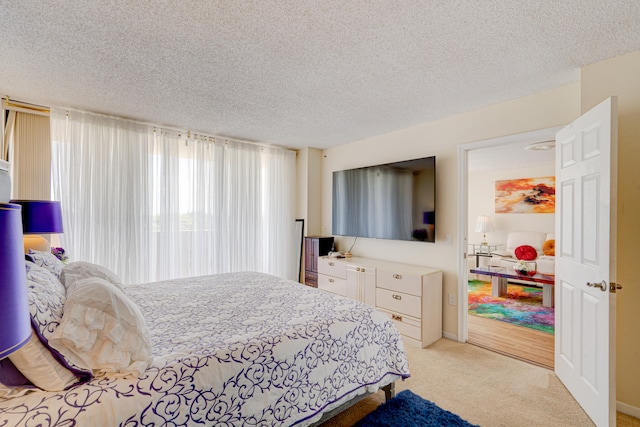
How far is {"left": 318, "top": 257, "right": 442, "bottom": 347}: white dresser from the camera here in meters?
3.24

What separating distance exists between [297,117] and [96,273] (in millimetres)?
2538

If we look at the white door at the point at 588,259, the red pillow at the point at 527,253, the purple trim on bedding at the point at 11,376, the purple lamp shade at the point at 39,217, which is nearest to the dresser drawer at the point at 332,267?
the white door at the point at 588,259

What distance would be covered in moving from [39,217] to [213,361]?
2.33 metres

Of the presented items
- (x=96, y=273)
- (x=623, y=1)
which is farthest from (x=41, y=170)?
(x=623, y=1)

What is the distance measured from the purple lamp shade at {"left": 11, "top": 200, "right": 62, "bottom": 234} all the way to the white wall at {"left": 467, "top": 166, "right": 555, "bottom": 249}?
7.63 meters

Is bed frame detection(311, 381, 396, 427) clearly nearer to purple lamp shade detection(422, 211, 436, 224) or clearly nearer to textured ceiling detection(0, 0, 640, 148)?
purple lamp shade detection(422, 211, 436, 224)

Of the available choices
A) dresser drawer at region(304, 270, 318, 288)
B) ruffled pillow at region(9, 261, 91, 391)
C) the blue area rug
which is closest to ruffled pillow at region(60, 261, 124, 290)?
ruffled pillow at region(9, 261, 91, 391)

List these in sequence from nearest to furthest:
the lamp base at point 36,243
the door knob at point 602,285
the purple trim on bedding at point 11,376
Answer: the purple trim on bedding at point 11,376
the door knob at point 602,285
the lamp base at point 36,243

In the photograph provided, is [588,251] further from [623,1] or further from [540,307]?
[540,307]

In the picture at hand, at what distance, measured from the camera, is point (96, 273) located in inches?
81.4

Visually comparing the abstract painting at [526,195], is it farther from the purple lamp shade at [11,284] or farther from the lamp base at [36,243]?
the lamp base at [36,243]

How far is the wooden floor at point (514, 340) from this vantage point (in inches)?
117

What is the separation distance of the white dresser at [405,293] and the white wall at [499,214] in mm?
4195

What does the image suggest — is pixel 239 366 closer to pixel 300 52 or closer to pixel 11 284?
pixel 11 284
